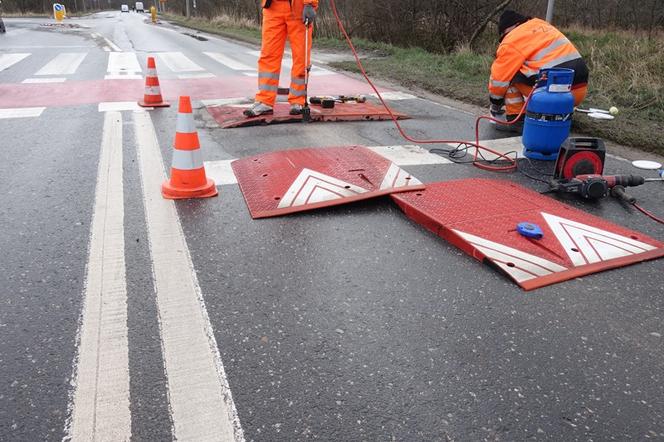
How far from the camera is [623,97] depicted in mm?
7188

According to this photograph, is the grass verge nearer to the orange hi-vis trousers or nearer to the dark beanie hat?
the dark beanie hat

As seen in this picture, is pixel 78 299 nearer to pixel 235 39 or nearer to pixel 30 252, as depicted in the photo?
pixel 30 252

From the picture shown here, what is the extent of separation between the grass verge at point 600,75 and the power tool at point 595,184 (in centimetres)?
172

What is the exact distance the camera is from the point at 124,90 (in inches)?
333

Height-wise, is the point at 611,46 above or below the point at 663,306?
above

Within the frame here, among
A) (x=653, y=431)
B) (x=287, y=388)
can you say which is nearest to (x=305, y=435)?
(x=287, y=388)

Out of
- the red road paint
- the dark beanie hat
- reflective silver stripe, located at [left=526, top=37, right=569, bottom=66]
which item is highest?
the dark beanie hat

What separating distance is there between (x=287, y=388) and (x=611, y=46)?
10.7 meters

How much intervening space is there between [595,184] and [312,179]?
7.06 ft

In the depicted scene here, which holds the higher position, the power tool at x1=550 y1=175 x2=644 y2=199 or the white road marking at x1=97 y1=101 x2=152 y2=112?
the white road marking at x1=97 y1=101 x2=152 y2=112

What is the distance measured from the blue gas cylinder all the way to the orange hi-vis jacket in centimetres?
63

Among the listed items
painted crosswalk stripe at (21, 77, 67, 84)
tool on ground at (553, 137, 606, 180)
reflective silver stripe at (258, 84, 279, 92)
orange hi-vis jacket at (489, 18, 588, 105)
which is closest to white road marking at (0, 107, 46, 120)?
painted crosswalk stripe at (21, 77, 67, 84)

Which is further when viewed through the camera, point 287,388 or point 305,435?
point 287,388

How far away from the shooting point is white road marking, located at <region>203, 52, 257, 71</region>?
39.0 ft
